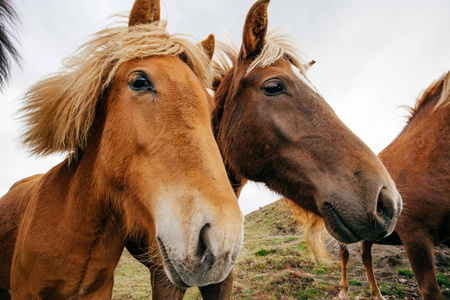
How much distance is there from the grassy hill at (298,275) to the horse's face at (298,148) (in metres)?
1.10

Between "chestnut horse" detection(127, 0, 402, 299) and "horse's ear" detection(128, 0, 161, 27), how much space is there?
3.47 ft

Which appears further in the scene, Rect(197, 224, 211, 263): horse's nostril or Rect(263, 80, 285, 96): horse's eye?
Rect(263, 80, 285, 96): horse's eye

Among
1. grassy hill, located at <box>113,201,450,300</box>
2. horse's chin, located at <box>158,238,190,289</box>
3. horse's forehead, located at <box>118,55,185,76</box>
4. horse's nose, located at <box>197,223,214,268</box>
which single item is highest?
horse's forehead, located at <box>118,55,185,76</box>

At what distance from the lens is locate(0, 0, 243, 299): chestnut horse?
1194 mm

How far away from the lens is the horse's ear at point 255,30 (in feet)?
8.91

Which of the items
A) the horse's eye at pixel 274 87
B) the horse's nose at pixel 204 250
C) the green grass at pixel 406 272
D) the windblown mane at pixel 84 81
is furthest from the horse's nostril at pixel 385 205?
the green grass at pixel 406 272

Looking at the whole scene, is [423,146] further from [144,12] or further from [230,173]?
[144,12]

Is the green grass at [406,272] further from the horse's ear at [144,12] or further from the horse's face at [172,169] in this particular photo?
the horse's ear at [144,12]

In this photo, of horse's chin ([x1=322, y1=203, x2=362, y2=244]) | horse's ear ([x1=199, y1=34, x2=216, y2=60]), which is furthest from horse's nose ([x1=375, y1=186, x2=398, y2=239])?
horse's ear ([x1=199, y1=34, x2=216, y2=60])

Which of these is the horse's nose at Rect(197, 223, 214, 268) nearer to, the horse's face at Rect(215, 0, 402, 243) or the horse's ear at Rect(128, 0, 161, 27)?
the horse's face at Rect(215, 0, 402, 243)

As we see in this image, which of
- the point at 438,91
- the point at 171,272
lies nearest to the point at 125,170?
the point at 171,272

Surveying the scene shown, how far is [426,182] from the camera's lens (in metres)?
3.76

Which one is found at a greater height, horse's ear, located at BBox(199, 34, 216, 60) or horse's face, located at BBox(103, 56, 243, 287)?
horse's ear, located at BBox(199, 34, 216, 60)

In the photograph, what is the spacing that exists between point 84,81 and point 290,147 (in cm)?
174
